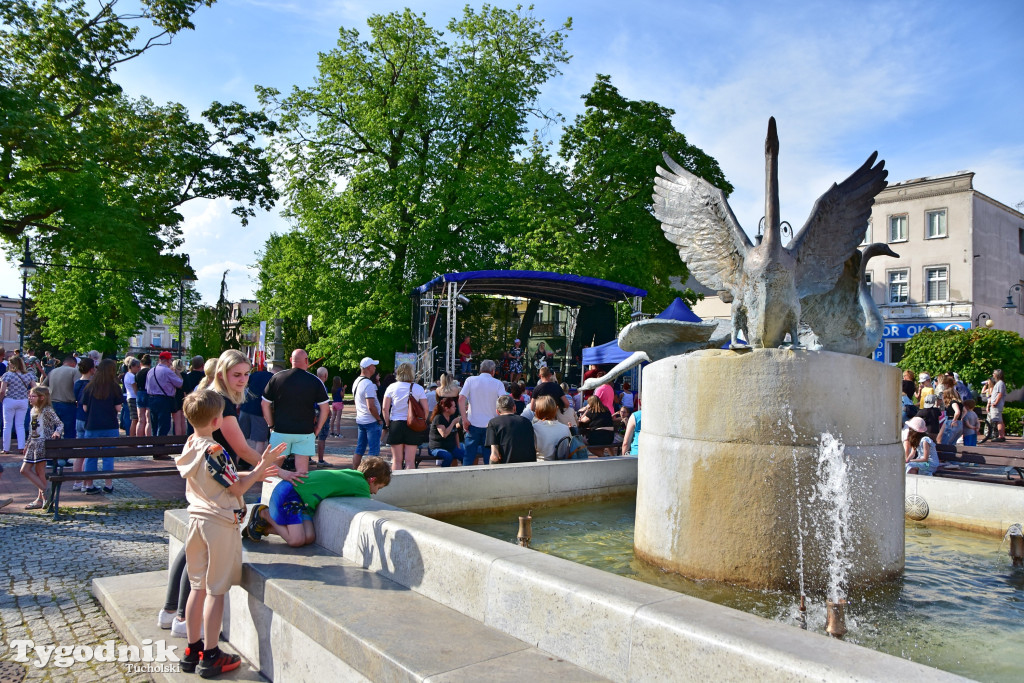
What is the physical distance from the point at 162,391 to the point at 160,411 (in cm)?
43

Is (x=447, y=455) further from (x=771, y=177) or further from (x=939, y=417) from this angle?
(x=939, y=417)

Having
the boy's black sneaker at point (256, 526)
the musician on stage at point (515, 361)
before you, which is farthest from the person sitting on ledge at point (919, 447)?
the musician on stage at point (515, 361)

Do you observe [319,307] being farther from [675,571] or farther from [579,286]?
[675,571]

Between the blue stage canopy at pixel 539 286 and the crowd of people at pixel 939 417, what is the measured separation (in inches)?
337

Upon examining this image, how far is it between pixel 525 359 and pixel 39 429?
19151 millimetres

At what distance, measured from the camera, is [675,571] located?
16.2ft

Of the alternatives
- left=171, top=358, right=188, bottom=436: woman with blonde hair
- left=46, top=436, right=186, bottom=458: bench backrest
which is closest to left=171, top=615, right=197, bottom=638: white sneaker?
left=46, top=436, right=186, bottom=458: bench backrest

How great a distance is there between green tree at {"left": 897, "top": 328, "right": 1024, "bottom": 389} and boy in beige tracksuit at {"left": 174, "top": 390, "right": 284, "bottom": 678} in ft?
78.9

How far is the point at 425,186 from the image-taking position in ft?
86.9

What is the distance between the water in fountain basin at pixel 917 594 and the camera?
148 inches

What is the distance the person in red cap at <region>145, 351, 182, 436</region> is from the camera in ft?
40.2

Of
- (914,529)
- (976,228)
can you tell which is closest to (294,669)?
(914,529)

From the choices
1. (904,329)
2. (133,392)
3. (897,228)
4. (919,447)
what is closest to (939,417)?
(919,447)

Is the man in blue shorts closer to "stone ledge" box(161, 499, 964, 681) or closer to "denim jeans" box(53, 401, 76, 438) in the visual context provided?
"stone ledge" box(161, 499, 964, 681)
